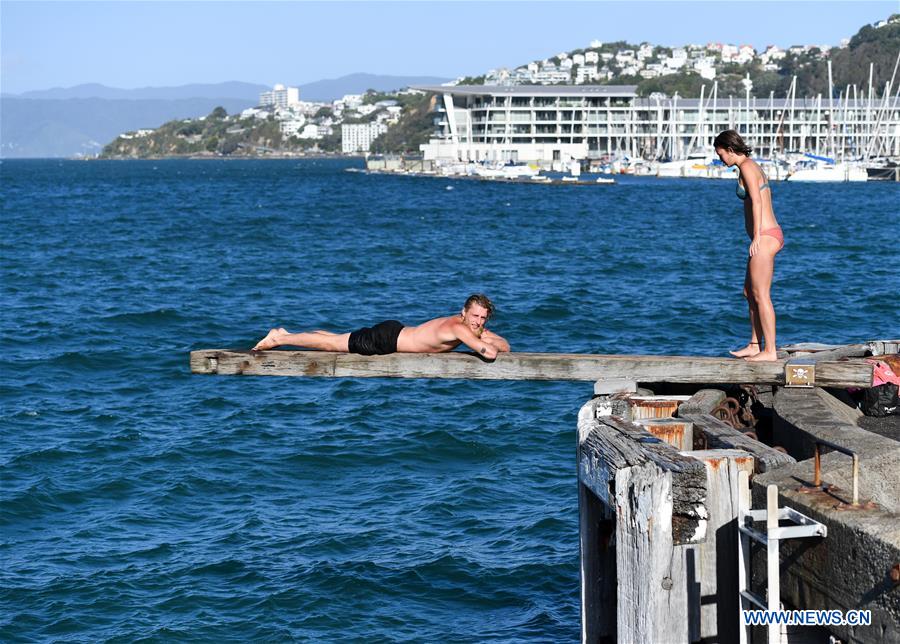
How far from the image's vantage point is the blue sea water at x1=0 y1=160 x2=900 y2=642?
37.2 ft

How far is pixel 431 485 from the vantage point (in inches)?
592

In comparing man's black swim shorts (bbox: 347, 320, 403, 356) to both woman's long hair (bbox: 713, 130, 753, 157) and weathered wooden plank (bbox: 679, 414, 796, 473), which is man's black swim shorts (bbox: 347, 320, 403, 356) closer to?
weathered wooden plank (bbox: 679, 414, 796, 473)

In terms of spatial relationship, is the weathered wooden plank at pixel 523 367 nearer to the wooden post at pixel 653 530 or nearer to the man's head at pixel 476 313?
the man's head at pixel 476 313

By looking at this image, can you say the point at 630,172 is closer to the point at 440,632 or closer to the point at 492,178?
the point at 492,178

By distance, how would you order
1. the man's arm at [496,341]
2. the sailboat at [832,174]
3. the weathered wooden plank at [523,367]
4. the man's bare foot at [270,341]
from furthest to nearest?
the sailboat at [832,174], the man's bare foot at [270,341], the man's arm at [496,341], the weathered wooden plank at [523,367]

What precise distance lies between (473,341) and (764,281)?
2.33 m

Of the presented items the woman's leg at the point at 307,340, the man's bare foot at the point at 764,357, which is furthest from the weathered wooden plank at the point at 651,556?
the woman's leg at the point at 307,340

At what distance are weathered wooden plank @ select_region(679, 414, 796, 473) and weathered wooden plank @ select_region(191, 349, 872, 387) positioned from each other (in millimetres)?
524

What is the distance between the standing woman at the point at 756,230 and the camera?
370 inches

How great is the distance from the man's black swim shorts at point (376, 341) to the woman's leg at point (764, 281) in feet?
8.79

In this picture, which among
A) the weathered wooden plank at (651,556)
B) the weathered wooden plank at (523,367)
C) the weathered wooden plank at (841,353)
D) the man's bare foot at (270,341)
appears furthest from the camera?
the weathered wooden plank at (841,353)

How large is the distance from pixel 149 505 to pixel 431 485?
10.9ft

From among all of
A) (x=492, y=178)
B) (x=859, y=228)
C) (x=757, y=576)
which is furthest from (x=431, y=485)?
(x=492, y=178)

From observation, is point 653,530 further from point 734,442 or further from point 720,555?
point 734,442
